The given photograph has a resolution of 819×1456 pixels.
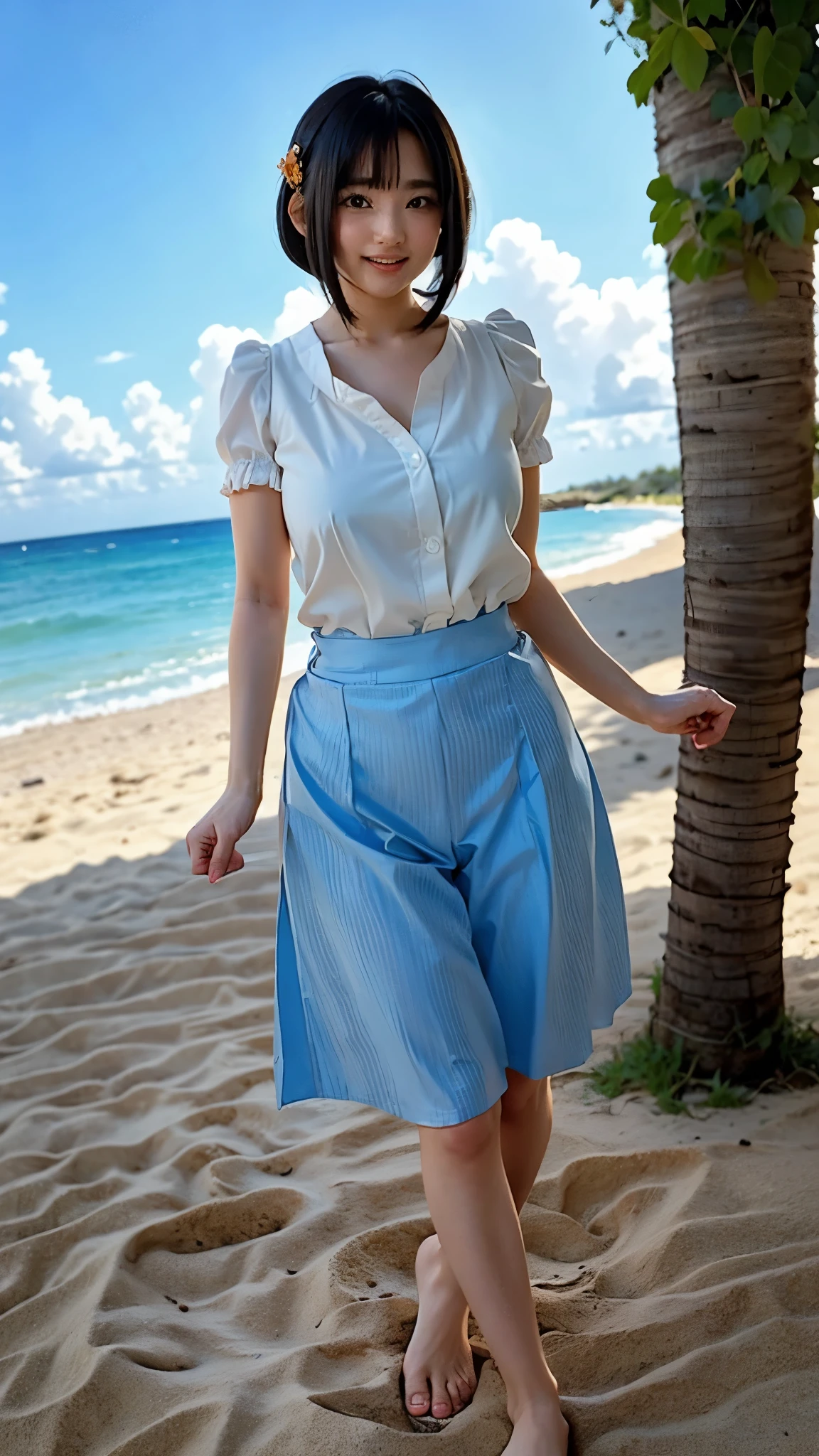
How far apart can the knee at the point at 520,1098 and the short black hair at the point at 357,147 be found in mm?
1149

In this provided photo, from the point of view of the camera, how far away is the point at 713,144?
2.04 metres

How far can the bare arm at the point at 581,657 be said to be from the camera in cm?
180

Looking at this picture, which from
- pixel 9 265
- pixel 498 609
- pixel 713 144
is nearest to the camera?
pixel 498 609

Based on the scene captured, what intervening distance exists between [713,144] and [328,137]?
2.88 ft

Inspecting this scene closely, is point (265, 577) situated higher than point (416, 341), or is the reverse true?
point (416, 341)

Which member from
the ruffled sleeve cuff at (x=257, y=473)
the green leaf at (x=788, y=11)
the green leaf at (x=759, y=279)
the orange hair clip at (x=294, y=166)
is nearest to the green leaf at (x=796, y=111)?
the green leaf at (x=788, y=11)

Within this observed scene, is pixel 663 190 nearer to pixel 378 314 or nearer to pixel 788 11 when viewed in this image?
pixel 788 11

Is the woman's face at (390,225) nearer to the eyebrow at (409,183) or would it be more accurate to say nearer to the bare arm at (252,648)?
the eyebrow at (409,183)

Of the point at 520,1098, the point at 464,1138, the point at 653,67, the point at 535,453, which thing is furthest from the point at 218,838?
the point at 653,67

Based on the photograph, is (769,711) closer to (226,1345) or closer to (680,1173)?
(680,1173)

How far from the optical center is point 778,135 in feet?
6.00

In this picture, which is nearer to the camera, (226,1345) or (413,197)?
(413,197)

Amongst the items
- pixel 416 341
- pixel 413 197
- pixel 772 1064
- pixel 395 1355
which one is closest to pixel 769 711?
pixel 772 1064

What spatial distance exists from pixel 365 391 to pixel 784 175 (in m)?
0.84
